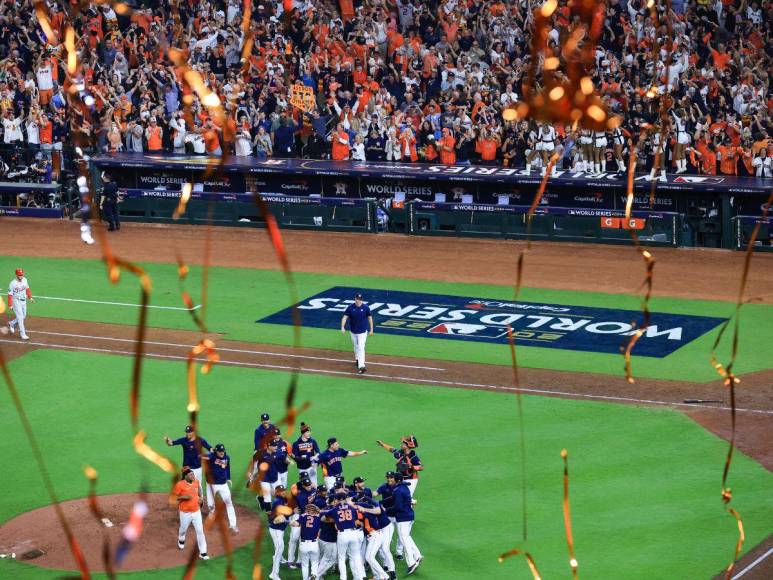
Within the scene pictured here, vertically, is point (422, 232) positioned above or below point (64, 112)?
below

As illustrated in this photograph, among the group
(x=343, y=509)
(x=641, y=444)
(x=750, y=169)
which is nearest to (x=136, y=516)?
(x=343, y=509)

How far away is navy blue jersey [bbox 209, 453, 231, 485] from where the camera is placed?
19.0 metres

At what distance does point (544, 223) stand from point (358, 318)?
14.0m

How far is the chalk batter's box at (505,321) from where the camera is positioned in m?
30.2

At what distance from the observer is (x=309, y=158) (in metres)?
43.5

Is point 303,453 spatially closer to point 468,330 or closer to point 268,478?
point 268,478

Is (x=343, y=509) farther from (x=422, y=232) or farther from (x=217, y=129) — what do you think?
(x=217, y=129)

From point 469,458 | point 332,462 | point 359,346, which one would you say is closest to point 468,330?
point 359,346

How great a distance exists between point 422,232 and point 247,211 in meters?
5.90

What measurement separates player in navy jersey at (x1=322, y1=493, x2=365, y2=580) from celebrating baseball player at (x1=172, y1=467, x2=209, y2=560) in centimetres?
202

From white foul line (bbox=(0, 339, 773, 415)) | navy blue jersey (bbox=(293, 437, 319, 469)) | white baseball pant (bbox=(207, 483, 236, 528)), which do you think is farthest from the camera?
white foul line (bbox=(0, 339, 773, 415))

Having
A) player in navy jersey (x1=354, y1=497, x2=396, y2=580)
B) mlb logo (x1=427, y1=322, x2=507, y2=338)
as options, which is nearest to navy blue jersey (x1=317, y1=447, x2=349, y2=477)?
player in navy jersey (x1=354, y1=497, x2=396, y2=580)

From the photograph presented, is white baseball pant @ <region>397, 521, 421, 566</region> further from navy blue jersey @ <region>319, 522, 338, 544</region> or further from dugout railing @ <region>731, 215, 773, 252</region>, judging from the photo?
dugout railing @ <region>731, 215, 773, 252</region>

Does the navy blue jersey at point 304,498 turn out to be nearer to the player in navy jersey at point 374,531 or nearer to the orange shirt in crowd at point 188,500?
the player in navy jersey at point 374,531
